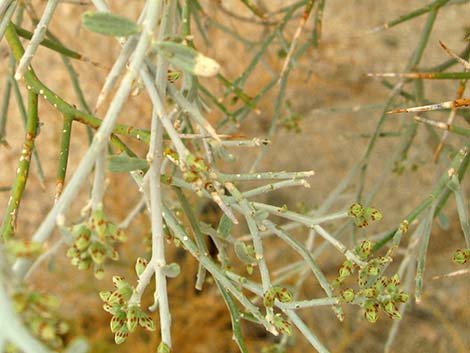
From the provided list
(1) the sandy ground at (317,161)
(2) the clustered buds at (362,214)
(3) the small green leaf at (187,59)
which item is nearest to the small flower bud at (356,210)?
(2) the clustered buds at (362,214)

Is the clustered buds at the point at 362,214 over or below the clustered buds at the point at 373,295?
over

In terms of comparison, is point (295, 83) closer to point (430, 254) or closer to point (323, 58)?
point (323, 58)

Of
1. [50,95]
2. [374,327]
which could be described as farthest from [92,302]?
[50,95]

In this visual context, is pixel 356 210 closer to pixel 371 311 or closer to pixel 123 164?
pixel 371 311

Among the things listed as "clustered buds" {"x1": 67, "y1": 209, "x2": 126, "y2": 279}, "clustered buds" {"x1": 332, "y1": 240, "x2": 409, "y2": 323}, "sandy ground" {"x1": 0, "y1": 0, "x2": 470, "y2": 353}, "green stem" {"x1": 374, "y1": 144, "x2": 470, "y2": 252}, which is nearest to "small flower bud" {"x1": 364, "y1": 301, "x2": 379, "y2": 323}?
"clustered buds" {"x1": 332, "y1": 240, "x2": 409, "y2": 323}

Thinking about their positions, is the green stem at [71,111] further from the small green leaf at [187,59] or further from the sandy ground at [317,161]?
the sandy ground at [317,161]

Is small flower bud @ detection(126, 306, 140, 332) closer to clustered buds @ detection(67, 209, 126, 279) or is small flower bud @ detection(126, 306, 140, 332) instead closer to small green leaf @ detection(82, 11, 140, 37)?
clustered buds @ detection(67, 209, 126, 279)

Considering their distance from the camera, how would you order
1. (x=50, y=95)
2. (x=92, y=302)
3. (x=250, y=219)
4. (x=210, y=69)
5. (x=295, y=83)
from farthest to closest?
(x=92, y=302) < (x=295, y=83) < (x=50, y=95) < (x=250, y=219) < (x=210, y=69)
